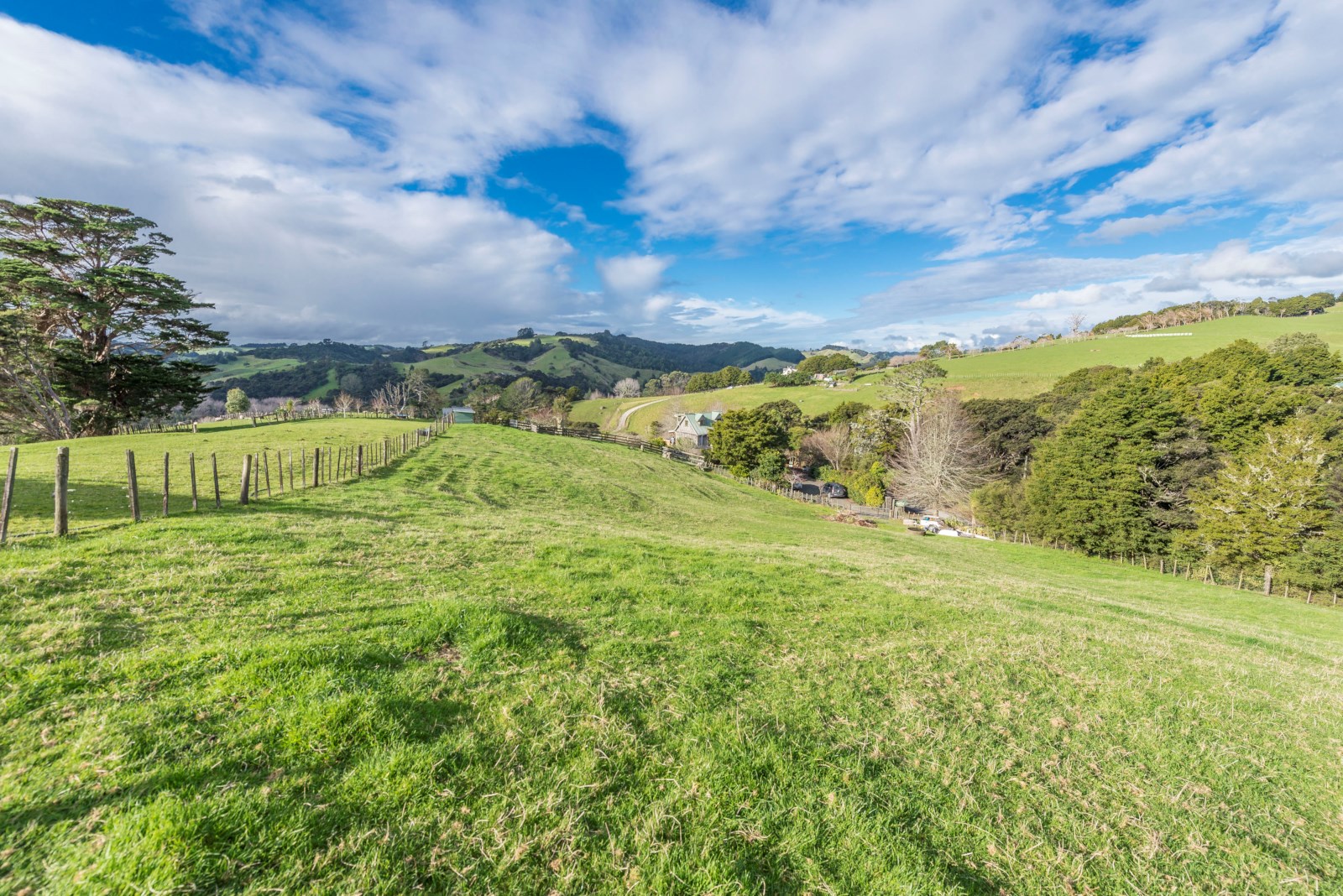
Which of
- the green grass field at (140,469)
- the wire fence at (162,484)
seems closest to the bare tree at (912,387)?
the wire fence at (162,484)

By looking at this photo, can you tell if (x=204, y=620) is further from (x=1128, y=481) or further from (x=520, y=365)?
(x=520, y=365)

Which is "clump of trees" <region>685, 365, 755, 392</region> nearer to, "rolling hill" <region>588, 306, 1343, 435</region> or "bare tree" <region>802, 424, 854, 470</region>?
"rolling hill" <region>588, 306, 1343, 435</region>

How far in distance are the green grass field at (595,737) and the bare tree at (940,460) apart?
4196 centimetres

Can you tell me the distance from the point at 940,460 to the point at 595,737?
5229 cm

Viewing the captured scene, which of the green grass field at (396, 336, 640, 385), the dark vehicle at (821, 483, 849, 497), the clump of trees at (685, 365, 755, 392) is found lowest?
the dark vehicle at (821, 483, 849, 497)

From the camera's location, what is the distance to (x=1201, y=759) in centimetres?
511

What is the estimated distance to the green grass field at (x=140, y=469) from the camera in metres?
11.3

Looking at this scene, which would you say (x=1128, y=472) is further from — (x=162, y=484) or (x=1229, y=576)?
(x=162, y=484)

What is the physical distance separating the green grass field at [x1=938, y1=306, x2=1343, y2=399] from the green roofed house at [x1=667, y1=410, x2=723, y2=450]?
4226 cm

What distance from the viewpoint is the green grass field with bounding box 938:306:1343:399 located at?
71.1m

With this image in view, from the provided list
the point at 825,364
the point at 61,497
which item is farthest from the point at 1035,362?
the point at 61,497

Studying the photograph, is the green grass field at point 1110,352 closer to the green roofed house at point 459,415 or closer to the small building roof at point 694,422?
the small building roof at point 694,422

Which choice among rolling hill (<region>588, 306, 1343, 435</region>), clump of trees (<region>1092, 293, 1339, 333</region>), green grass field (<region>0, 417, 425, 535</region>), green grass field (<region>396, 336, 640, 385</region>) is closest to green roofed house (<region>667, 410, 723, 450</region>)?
rolling hill (<region>588, 306, 1343, 435</region>)

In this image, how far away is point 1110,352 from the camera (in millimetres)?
78562
